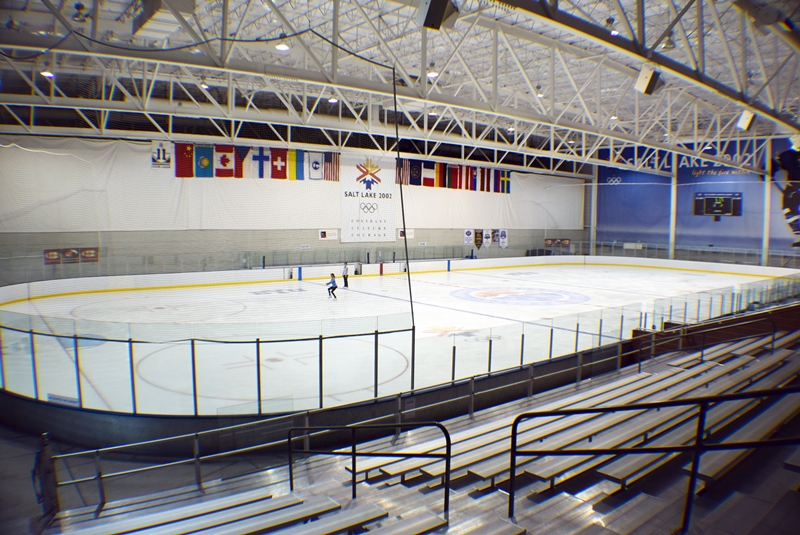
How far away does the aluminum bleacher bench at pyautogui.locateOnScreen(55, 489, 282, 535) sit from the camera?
4.36m

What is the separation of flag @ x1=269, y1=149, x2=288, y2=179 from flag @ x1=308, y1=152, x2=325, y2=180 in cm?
129

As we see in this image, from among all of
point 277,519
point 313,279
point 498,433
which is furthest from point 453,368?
point 313,279

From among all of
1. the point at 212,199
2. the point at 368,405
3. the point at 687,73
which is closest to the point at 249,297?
the point at 212,199

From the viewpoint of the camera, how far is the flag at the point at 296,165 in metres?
25.8

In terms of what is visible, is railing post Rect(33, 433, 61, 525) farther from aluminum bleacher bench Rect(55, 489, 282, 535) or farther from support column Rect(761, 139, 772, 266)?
support column Rect(761, 139, 772, 266)

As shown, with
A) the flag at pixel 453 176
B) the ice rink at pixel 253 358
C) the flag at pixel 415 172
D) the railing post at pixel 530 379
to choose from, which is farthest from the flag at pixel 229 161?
the railing post at pixel 530 379

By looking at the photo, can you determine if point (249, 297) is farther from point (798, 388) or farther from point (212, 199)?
point (798, 388)

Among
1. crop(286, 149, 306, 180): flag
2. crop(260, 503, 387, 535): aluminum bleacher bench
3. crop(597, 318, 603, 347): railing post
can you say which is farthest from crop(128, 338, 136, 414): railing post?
crop(286, 149, 306, 180): flag

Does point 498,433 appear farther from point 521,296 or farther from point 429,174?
point 429,174

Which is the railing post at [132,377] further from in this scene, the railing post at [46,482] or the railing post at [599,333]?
the railing post at [599,333]

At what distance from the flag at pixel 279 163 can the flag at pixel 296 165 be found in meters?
0.20

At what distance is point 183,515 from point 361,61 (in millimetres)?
15686

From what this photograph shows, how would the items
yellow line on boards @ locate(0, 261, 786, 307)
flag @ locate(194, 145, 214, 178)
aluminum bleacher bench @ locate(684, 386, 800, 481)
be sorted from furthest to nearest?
flag @ locate(194, 145, 214, 178), yellow line on boards @ locate(0, 261, 786, 307), aluminum bleacher bench @ locate(684, 386, 800, 481)

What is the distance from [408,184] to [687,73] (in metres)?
20.9
